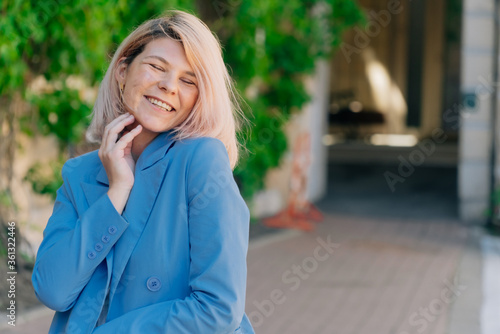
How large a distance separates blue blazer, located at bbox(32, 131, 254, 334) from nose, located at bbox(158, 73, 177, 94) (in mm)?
142

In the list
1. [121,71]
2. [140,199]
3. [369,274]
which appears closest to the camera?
[140,199]

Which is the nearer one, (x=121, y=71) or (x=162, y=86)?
(x=162, y=86)

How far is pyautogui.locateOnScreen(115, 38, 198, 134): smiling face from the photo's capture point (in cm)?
172

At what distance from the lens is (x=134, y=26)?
4715 mm

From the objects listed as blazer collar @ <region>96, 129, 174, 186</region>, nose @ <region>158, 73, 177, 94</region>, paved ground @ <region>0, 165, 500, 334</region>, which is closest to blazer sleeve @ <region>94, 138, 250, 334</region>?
blazer collar @ <region>96, 129, 174, 186</region>

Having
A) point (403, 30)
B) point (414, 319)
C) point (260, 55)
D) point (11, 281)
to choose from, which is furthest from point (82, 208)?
point (403, 30)

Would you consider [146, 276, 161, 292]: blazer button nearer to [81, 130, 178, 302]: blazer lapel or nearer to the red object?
[81, 130, 178, 302]: blazer lapel

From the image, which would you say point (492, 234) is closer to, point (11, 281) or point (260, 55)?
point (260, 55)

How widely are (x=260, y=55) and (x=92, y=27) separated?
276 centimetres

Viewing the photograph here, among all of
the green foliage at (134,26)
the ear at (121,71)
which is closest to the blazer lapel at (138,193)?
the ear at (121,71)

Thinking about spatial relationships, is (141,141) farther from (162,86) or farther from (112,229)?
(112,229)

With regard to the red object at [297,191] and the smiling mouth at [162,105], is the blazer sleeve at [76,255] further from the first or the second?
the red object at [297,191]

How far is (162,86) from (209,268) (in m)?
0.50

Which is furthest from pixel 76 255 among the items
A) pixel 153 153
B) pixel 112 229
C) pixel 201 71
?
pixel 201 71
